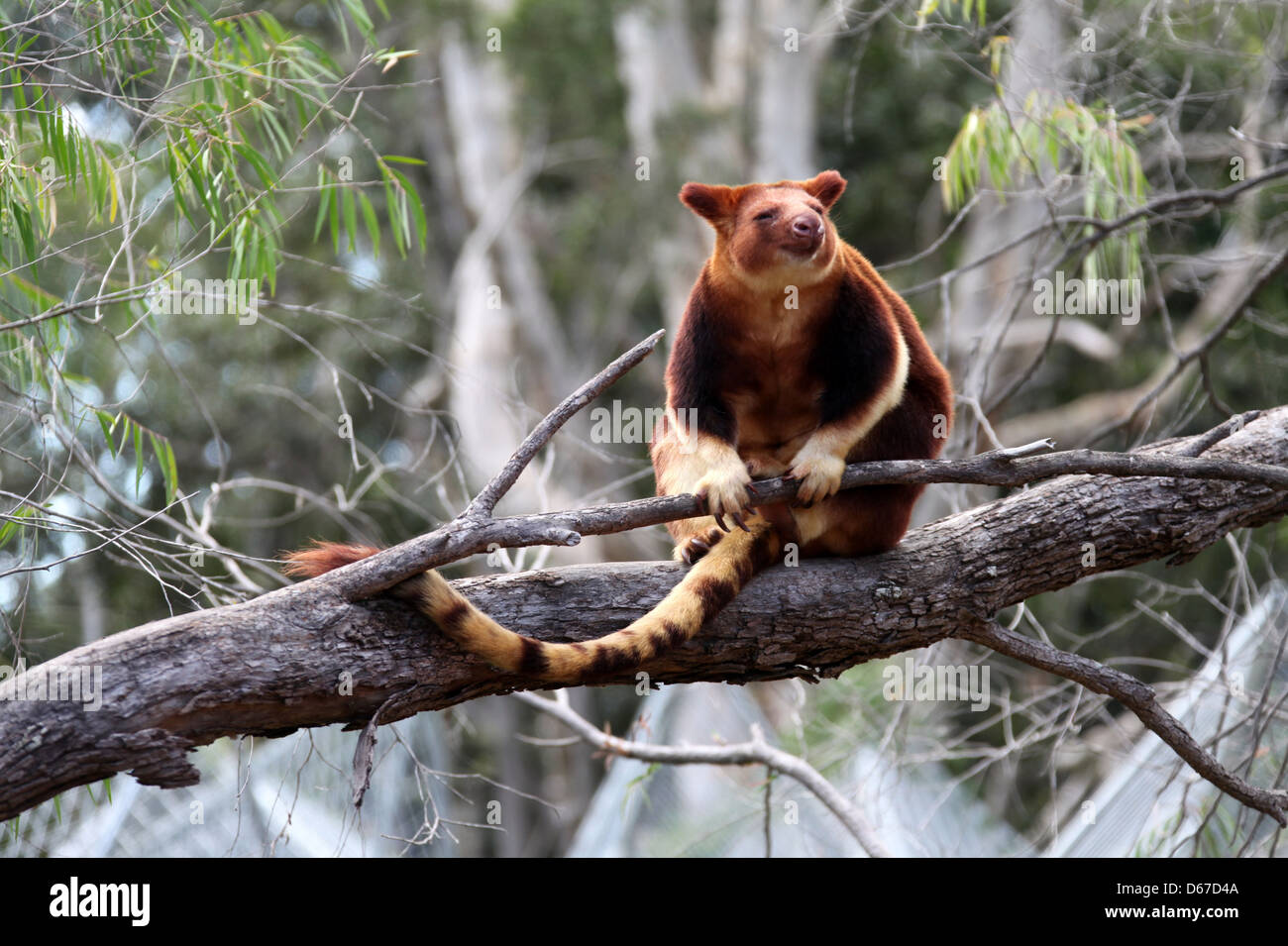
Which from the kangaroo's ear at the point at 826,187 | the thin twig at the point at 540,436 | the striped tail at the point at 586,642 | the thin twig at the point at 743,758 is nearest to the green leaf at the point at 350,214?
the striped tail at the point at 586,642

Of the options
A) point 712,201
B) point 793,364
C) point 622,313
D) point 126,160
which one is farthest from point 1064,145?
point 622,313

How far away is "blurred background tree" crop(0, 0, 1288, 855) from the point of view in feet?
13.6

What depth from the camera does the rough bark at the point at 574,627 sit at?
2678 mm

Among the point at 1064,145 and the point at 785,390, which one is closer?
the point at 785,390

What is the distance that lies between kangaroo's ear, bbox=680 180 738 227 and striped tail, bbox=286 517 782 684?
1222mm

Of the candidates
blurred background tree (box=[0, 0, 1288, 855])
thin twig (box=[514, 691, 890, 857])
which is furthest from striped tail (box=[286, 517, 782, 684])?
thin twig (box=[514, 691, 890, 857])

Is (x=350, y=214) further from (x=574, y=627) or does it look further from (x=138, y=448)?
(x=574, y=627)

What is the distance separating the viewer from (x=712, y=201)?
4188 mm

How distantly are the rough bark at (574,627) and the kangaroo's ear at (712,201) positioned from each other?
125 cm

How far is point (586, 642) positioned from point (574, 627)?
173 mm

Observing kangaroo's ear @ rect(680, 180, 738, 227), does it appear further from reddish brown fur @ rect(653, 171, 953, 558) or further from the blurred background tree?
the blurred background tree

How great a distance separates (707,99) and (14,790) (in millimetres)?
11533

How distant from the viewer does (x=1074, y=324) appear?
38.0 ft

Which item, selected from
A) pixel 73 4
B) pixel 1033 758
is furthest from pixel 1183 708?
pixel 1033 758
